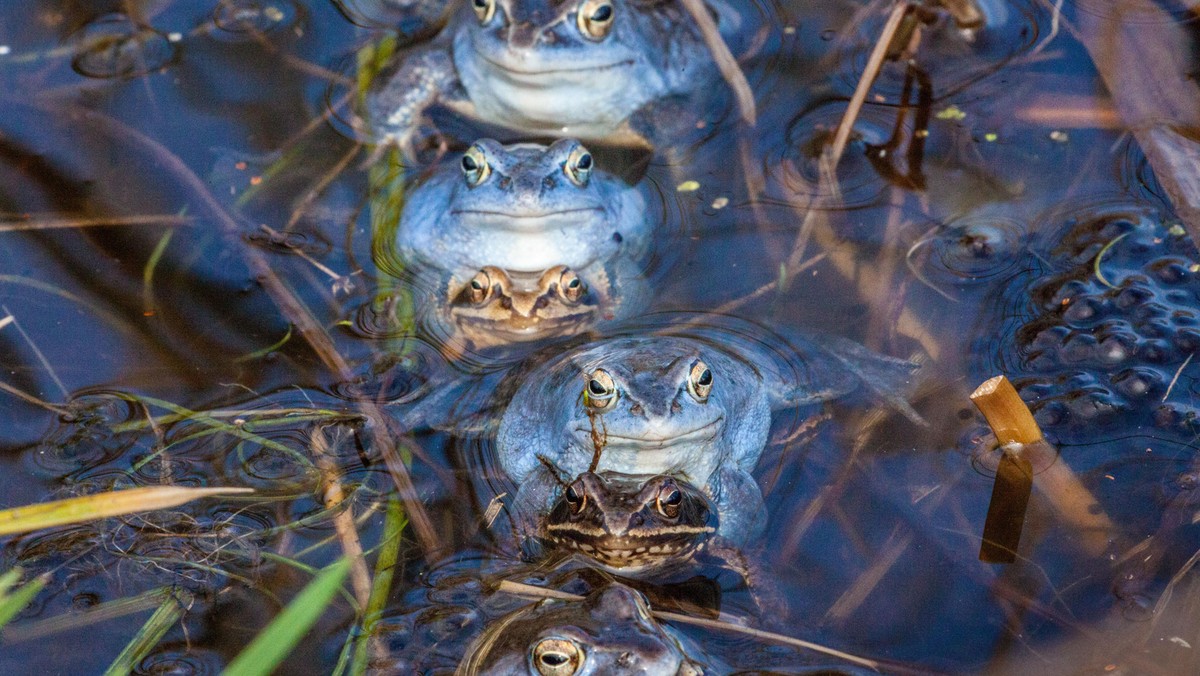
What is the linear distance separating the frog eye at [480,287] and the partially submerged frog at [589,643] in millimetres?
1686

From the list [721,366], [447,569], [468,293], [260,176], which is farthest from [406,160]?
[447,569]

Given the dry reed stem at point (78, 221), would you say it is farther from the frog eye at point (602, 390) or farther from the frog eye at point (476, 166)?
the frog eye at point (602, 390)

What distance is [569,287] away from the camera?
4457mm

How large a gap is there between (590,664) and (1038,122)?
3559 mm

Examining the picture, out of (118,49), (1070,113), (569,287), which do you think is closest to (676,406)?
(569,287)

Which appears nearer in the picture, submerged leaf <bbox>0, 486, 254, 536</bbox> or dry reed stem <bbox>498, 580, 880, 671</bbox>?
submerged leaf <bbox>0, 486, 254, 536</bbox>

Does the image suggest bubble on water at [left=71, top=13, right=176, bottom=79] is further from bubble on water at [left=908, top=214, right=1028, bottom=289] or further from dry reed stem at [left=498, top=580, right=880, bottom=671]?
bubble on water at [left=908, top=214, right=1028, bottom=289]

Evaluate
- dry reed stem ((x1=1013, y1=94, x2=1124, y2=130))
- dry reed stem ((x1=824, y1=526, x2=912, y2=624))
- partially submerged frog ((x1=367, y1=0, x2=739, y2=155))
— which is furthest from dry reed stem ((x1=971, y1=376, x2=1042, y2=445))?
partially submerged frog ((x1=367, y1=0, x2=739, y2=155))

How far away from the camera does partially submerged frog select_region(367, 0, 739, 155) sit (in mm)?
5371

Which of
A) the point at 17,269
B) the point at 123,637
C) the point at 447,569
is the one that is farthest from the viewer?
the point at 17,269

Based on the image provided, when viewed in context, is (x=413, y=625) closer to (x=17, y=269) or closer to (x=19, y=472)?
(x=19, y=472)

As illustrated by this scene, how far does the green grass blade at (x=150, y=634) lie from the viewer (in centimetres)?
314

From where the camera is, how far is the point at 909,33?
534 centimetres

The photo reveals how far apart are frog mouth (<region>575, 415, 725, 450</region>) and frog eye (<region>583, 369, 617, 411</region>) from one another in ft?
0.30
